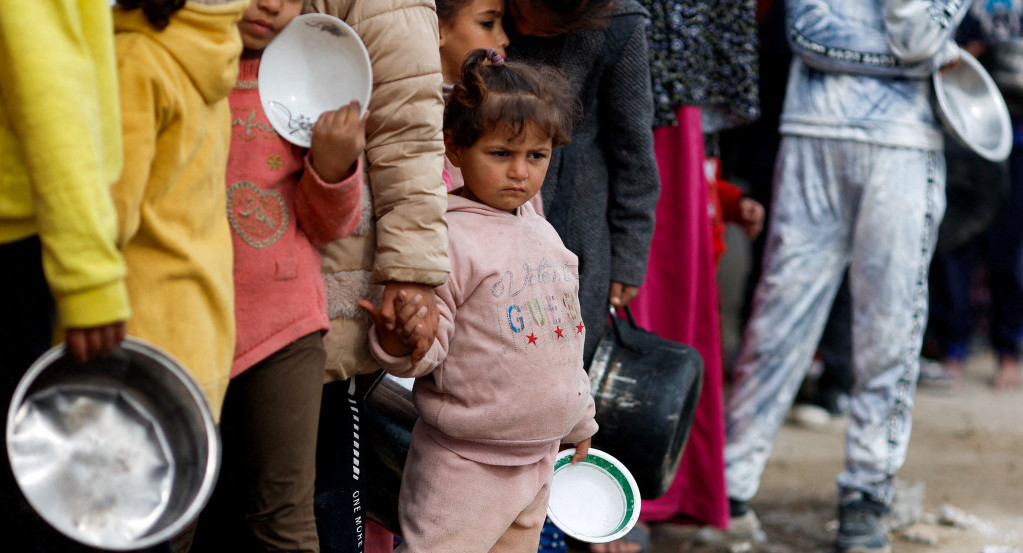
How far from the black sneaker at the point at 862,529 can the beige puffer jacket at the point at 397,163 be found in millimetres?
2166

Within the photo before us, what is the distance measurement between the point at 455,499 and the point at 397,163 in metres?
0.67

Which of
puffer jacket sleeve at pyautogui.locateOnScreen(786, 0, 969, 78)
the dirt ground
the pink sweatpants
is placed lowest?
the dirt ground

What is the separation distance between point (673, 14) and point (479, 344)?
1580mm

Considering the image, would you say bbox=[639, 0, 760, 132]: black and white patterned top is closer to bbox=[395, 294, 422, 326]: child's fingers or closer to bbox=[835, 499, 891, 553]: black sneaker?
bbox=[835, 499, 891, 553]: black sneaker

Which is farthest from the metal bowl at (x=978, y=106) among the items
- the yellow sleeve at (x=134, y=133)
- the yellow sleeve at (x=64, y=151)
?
the yellow sleeve at (x=64, y=151)

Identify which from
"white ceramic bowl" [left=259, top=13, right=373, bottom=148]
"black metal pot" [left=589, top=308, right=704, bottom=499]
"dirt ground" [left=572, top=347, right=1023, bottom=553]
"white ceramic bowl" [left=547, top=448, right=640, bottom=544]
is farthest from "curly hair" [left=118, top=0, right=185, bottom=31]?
"dirt ground" [left=572, top=347, right=1023, bottom=553]

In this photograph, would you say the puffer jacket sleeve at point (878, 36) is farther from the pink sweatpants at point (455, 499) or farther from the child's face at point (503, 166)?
the pink sweatpants at point (455, 499)

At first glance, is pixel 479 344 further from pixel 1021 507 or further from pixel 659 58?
pixel 1021 507

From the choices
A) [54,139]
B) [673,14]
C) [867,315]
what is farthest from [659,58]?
[54,139]

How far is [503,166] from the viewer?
2.26 m

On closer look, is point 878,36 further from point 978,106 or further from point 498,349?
point 498,349

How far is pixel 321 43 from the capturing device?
1965mm

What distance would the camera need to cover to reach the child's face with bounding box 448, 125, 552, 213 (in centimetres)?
225

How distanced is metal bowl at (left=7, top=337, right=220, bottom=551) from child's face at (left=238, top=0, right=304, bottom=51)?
0.60 meters
